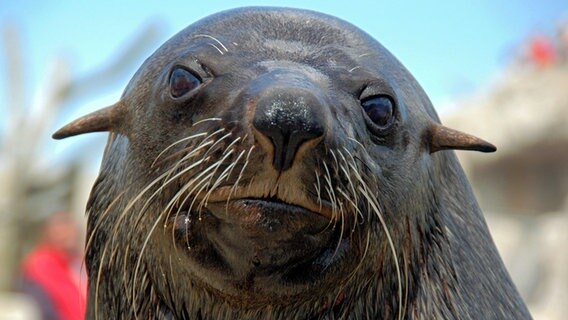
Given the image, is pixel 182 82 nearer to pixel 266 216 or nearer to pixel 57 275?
pixel 266 216

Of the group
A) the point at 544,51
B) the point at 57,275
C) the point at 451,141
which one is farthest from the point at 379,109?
the point at 544,51

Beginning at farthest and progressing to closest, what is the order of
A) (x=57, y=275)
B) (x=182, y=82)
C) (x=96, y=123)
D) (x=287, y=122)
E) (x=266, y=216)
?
(x=57, y=275) → (x=96, y=123) → (x=182, y=82) → (x=266, y=216) → (x=287, y=122)

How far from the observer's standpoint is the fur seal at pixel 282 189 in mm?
2631

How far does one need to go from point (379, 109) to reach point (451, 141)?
36 cm

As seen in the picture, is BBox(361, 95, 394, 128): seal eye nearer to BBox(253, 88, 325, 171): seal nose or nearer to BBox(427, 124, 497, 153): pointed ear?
BBox(427, 124, 497, 153): pointed ear

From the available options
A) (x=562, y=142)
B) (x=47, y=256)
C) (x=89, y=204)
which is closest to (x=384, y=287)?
(x=89, y=204)

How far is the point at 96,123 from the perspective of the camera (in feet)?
11.6

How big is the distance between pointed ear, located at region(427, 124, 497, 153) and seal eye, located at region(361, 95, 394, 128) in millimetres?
283

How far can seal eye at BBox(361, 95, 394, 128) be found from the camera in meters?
3.04

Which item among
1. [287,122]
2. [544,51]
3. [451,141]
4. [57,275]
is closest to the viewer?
[287,122]

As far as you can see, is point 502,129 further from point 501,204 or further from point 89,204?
point 89,204

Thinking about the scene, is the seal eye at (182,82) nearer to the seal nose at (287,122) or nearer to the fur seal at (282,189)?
the fur seal at (282,189)

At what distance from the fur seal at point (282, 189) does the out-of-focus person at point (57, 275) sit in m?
4.30

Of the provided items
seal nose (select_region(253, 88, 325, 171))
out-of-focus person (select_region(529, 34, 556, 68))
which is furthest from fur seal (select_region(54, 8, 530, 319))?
out-of-focus person (select_region(529, 34, 556, 68))
